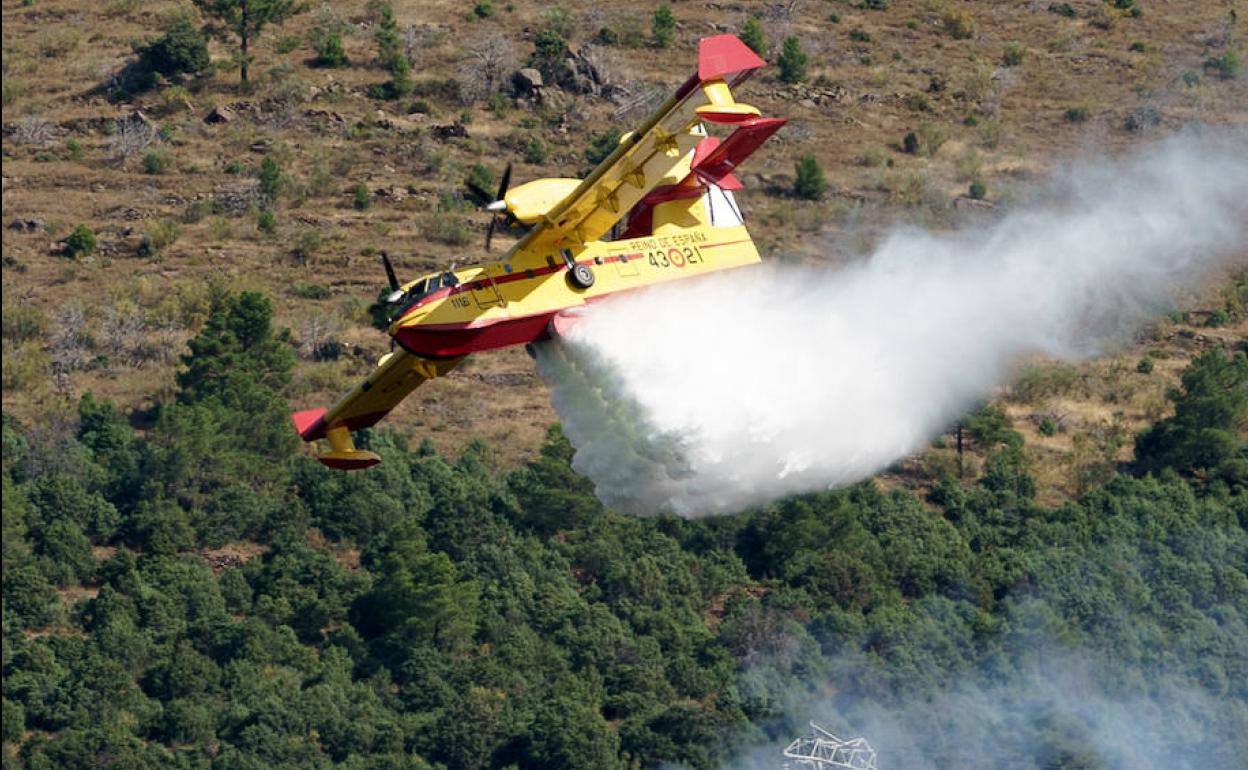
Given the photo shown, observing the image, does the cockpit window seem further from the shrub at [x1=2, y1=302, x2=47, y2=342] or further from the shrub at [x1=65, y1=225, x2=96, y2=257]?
the shrub at [x1=65, y1=225, x2=96, y2=257]

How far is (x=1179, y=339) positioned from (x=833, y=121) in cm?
2115

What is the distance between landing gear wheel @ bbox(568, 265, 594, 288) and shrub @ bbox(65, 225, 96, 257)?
187ft

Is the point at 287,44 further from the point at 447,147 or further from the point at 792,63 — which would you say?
the point at 792,63

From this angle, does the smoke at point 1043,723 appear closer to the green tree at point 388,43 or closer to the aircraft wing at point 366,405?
the aircraft wing at point 366,405

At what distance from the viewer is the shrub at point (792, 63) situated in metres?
126

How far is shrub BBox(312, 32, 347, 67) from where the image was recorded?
4975 inches

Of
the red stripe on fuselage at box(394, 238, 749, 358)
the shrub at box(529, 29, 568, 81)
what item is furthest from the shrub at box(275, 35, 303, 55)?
the red stripe on fuselage at box(394, 238, 749, 358)

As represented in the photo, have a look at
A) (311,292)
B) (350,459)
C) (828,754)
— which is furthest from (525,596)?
(350,459)

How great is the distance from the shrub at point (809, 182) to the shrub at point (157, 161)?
24.9 m

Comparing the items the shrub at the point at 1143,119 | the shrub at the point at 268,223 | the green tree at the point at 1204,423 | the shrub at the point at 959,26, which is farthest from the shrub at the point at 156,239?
the shrub at the point at 1143,119

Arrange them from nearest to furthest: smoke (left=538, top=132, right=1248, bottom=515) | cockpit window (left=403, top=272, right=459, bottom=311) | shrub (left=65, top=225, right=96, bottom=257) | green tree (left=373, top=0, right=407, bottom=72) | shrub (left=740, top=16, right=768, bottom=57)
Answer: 1. cockpit window (left=403, top=272, right=459, bottom=311)
2. smoke (left=538, top=132, right=1248, bottom=515)
3. shrub (left=65, top=225, right=96, bottom=257)
4. shrub (left=740, top=16, right=768, bottom=57)
5. green tree (left=373, top=0, right=407, bottom=72)

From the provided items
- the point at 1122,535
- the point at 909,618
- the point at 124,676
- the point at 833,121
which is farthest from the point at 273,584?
the point at 833,121

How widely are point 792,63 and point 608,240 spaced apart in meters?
64.9

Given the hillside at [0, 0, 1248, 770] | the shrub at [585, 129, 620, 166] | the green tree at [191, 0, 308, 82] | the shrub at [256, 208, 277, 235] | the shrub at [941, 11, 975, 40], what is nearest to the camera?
the hillside at [0, 0, 1248, 770]
